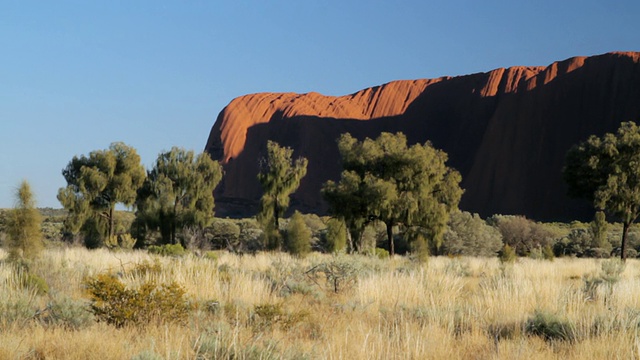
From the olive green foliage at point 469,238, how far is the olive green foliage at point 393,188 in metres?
12.1

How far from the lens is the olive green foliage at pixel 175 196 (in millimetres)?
41213

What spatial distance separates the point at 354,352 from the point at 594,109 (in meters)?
86.9

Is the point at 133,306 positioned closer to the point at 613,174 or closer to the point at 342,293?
the point at 342,293

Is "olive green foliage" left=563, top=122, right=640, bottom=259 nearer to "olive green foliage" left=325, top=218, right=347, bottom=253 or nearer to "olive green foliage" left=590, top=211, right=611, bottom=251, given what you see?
"olive green foliage" left=590, top=211, right=611, bottom=251

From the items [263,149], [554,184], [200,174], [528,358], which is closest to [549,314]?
[528,358]

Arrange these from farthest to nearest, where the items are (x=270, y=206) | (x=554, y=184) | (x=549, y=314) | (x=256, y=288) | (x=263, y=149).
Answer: (x=263, y=149), (x=554, y=184), (x=270, y=206), (x=256, y=288), (x=549, y=314)

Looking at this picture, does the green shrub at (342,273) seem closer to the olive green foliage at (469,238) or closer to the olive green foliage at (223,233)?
the olive green foliage at (469,238)

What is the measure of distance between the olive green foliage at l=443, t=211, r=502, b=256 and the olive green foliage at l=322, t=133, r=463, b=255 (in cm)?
1210

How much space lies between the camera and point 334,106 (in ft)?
412

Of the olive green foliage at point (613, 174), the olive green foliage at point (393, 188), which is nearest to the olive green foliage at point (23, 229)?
the olive green foliage at point (393, 188)

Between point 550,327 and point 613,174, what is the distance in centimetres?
2440

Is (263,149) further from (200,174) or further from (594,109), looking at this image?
(200,174)

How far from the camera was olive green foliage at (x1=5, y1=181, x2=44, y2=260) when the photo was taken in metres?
16.0

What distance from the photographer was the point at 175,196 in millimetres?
42406
